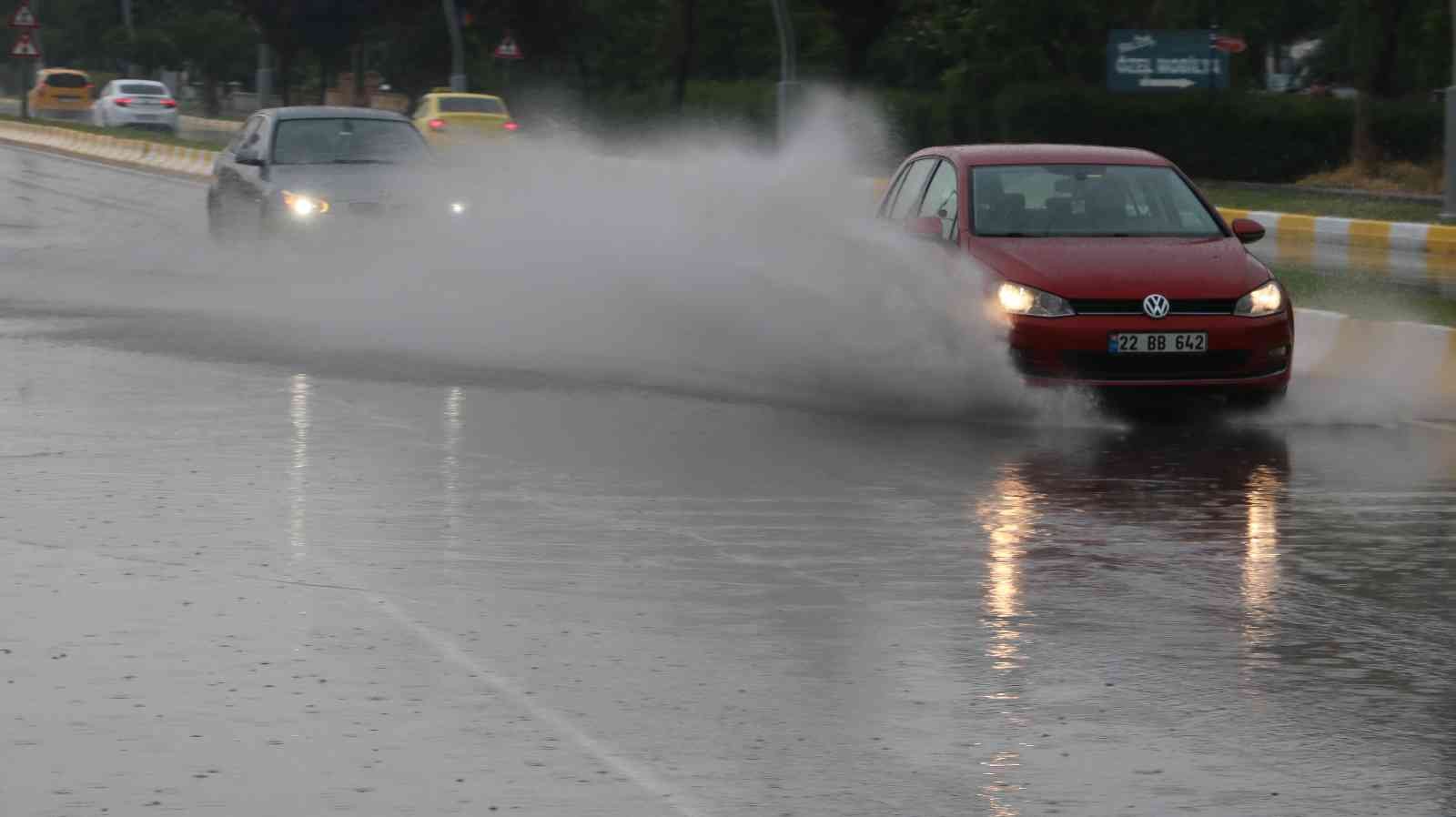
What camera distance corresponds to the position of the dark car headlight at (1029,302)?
498 inches

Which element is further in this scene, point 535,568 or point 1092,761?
point 535,568

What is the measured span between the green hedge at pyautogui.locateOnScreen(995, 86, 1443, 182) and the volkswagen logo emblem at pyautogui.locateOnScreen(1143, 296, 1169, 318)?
31.4 metres

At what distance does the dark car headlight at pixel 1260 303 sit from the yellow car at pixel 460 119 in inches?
1237

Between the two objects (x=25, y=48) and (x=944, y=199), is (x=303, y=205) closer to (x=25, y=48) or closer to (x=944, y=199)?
(x=944, y=199)

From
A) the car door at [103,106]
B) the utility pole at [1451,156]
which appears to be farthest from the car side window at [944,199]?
the car door at [103,106]

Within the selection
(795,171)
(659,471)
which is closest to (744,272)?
(795,171)

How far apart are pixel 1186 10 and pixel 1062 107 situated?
11.0 meters

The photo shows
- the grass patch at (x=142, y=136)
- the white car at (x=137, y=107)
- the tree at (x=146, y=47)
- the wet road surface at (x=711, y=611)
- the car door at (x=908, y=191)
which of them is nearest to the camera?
the wet road surface at (x=711, y=611)

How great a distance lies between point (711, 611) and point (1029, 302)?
5.31m

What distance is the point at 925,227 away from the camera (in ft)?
45.8

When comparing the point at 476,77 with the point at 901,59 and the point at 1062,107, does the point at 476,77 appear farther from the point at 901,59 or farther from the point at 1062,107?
the point at 1062,107

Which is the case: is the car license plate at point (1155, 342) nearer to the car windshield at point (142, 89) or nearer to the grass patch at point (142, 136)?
the grass patch at point (142, 136)

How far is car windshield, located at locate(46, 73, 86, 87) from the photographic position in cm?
8631

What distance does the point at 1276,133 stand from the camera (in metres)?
44.9
